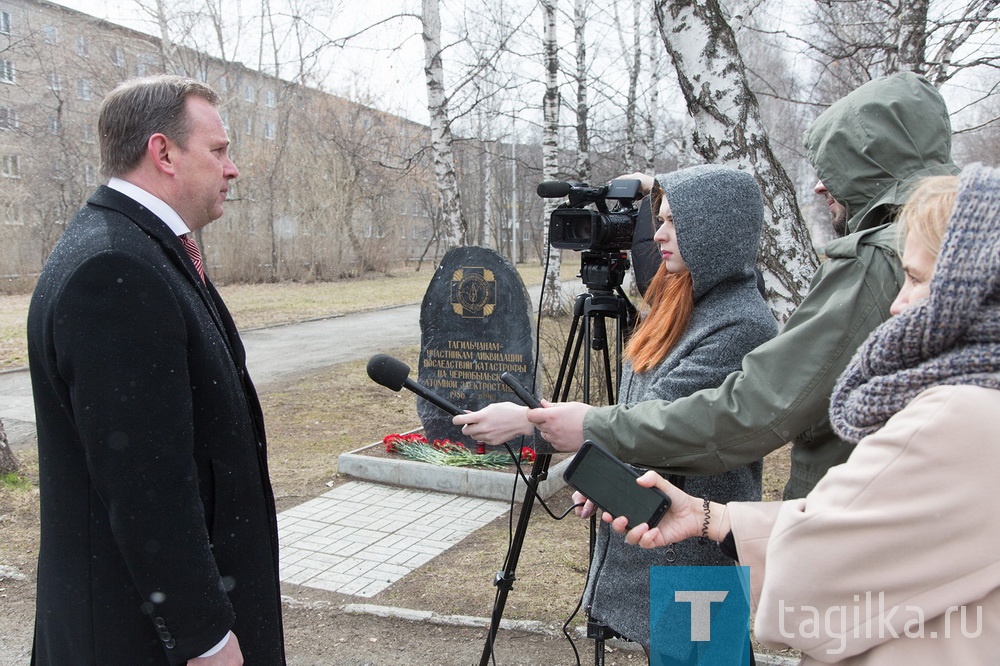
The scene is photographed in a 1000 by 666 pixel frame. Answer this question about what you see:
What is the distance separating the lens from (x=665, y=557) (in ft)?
7.06

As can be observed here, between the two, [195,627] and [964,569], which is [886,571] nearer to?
[964,569]

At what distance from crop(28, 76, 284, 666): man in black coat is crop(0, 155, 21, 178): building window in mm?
25901

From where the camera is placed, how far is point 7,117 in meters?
20.6

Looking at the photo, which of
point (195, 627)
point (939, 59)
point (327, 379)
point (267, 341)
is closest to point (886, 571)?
point (195, 627)

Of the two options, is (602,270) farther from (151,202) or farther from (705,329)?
(151,202)

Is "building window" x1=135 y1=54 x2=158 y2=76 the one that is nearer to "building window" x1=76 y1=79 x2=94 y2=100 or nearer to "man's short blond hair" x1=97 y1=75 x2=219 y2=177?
"building window" x1=76 y1=79 x2=94 y2=100

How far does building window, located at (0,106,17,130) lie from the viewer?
18466 millimetres

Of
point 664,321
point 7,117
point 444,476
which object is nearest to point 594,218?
point 664,321

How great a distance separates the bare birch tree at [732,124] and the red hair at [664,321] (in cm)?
293

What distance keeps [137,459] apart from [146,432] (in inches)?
2.2

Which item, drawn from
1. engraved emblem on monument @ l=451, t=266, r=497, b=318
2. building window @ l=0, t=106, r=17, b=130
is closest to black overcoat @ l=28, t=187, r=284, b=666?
engraved emblem on monument @ l=451, t=266, r=497, b=318

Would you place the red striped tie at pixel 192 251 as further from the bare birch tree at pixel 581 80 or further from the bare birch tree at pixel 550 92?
the bare birch tree at pixel 581 80

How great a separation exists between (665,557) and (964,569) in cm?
109

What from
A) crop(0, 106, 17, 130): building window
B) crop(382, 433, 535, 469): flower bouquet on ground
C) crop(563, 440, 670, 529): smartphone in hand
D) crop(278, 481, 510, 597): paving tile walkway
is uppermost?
crop(0, 106, 17, 130): building window
